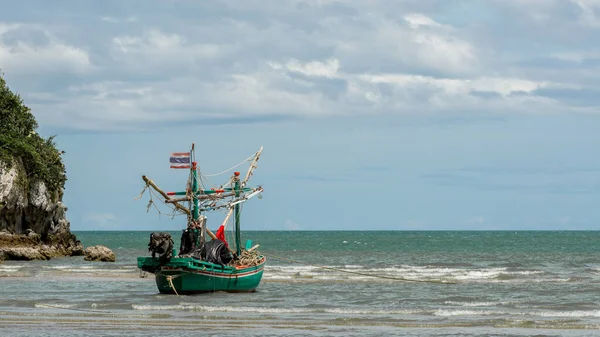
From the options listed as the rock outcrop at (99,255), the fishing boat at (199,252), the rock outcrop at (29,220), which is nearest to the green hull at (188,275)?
the fishing boat at (199,252)

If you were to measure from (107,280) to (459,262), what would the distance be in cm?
3371

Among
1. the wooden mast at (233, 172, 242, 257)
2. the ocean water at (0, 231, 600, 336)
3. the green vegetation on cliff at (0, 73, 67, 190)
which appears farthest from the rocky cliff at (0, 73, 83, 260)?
the wooden mast at (233, 172, 242, 257)

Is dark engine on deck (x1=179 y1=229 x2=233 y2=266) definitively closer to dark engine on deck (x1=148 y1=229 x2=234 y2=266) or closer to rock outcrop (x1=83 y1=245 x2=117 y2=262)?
dark engine on deck (x1=148 y1=229 x2=234 y2=266)

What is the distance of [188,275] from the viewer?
1585 inches

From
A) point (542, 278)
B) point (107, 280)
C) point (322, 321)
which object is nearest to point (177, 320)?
point (322, 321)

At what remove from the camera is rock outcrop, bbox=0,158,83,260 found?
68812mm

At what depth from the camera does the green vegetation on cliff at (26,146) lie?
2867 inches

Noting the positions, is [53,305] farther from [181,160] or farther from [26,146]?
[26,146]

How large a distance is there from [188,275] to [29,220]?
122 feet

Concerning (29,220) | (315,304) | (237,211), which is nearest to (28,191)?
(29,220)

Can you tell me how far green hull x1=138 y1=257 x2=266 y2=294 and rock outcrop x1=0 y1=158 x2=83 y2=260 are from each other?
1112 inches

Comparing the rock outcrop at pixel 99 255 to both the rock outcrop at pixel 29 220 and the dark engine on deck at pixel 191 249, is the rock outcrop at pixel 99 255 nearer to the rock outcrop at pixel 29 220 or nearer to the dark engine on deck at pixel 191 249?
the rock outcrop at pixel 29 220

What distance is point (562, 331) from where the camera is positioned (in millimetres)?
27609

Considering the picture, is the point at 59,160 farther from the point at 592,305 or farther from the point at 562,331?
the point at 562,331
